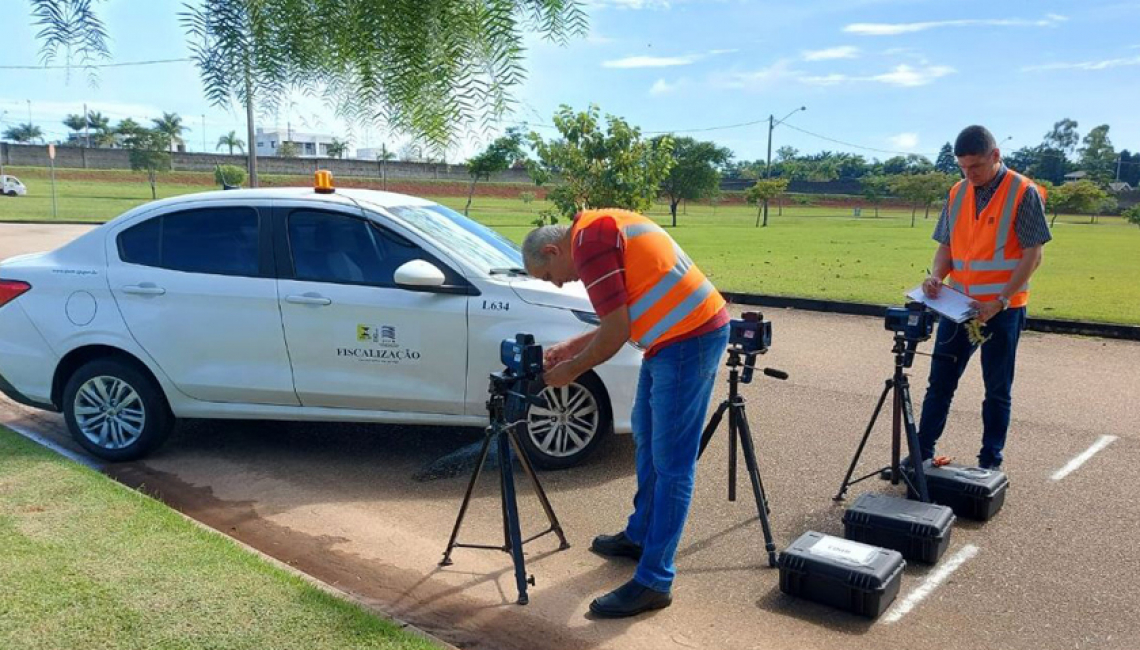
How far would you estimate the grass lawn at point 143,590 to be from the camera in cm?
317

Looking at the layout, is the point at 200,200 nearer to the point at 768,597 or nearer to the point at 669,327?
the point at 669,327

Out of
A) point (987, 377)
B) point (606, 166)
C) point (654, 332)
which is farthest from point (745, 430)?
point (606, 166)

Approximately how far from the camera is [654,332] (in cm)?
356

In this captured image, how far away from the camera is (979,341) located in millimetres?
5078

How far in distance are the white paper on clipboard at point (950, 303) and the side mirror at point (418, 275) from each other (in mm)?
2875

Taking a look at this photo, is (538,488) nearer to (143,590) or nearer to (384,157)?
(143,590)

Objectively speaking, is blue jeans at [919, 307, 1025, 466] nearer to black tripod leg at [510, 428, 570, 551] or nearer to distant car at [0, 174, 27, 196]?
black tripod leg at [510, 428, 570, 551]

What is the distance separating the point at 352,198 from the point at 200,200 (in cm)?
109

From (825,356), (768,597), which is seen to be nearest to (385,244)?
(768,597)

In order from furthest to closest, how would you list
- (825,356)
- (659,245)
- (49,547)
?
(825,356) < (49,547) < (659,245)

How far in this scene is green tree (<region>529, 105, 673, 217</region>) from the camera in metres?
14.4

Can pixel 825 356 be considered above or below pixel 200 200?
below

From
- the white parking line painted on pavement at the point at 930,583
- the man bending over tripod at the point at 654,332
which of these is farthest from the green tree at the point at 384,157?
the white parking line painted on pavement at the point at 930,583

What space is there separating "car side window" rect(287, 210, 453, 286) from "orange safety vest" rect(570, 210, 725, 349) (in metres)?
2.22
